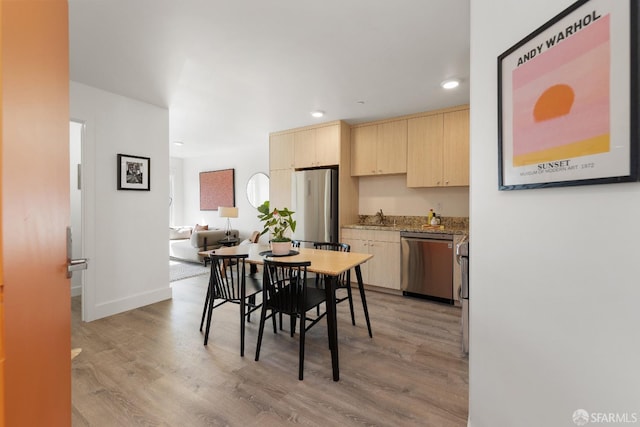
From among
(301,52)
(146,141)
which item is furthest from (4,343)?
(146,141)

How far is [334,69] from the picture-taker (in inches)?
102

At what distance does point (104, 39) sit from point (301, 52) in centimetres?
147

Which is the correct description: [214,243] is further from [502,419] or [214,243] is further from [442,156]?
[502,419]

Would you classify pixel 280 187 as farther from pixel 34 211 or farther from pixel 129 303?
pixel 34 211

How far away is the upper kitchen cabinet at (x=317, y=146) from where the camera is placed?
416 centimetres

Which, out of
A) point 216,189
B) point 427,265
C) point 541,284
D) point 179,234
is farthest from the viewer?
point 216,189

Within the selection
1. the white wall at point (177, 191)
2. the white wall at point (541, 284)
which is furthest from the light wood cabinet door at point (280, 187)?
the white wall at point (177, 191)

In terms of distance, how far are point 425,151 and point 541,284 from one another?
308 cm

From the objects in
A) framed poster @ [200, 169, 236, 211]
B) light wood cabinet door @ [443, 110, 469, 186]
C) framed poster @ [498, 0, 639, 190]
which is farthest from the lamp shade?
framed poster @ [498, 0, 639, 190]

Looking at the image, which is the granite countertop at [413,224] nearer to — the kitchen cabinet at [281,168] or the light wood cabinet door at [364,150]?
the light wood cabinet door at [364,150]

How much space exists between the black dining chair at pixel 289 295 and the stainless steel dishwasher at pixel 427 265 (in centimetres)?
166

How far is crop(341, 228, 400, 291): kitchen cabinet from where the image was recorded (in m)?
3.75

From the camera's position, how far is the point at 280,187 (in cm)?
471

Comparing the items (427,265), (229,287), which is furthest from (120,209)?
(427,265)
